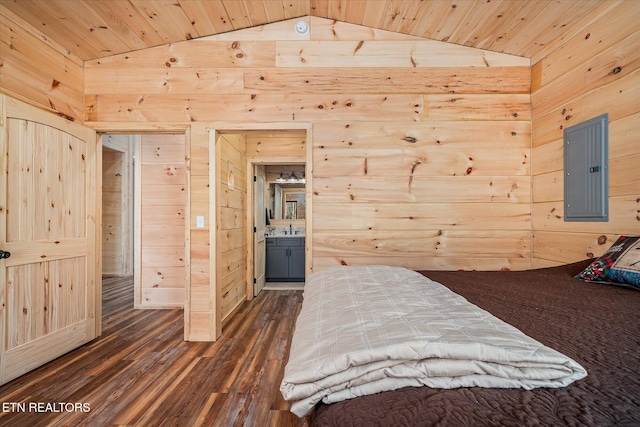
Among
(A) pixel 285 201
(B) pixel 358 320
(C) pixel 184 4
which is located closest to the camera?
(B) pixel 358 320

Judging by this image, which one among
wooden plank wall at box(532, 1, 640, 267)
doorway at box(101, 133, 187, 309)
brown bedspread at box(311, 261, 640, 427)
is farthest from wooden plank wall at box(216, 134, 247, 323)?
wooden plank wall at box(532, 1, 640, 267)

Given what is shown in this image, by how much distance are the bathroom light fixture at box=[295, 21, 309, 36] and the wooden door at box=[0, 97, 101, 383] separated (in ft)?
6.87

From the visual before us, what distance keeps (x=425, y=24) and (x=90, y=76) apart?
299cm

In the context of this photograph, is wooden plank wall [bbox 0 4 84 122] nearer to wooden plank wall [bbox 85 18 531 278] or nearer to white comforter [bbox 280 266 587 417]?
wooden plank wall [bbox 85 18 531 278]

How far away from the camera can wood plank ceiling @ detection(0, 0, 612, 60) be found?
2.08 m

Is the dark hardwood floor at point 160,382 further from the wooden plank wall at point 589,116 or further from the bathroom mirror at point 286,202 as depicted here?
the bathroom mirror at point 286,202

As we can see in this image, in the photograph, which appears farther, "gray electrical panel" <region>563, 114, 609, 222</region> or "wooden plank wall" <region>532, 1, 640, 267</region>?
"gray electrical panel" <region>563, 114, 609, 222</region>

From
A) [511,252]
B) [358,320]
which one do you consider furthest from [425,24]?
[358,320]

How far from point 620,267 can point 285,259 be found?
418cm

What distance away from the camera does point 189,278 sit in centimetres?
267

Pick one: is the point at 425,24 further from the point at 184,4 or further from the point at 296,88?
the point at 184,4

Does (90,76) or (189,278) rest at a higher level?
(90,76)

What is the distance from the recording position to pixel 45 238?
2.24 metres

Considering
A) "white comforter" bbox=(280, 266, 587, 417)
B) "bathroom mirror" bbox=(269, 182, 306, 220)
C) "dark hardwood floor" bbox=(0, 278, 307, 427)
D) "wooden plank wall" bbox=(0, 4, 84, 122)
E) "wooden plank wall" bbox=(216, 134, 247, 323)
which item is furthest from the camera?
"bathroom mirror" bbox=(269, 182, 306, 220)
